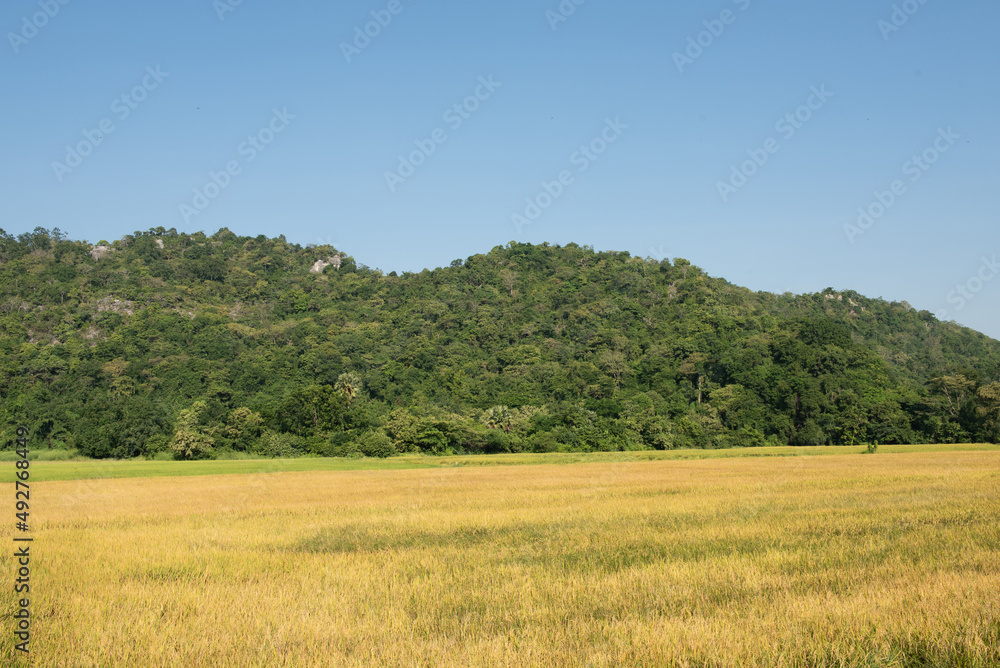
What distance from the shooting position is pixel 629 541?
45.7 ft

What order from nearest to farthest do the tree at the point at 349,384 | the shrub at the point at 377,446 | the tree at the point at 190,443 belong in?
the shrub at the point at 377,446, the tree at the point at 190,443, the tree at the point at 349,384

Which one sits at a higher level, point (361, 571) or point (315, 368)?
point (315, 368)

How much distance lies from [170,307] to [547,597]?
142m

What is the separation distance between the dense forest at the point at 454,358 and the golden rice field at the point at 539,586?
176ft

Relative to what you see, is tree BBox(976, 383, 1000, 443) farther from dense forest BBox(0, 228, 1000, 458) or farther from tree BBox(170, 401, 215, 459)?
tree BBox(170, 401, 215, 459)

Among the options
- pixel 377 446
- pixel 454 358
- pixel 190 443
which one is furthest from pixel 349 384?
pixel 377 446

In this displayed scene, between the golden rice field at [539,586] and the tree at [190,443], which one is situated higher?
the golden rice field at [539,586]

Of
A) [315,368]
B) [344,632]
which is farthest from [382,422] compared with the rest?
[344,632]

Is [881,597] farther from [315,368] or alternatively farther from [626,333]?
[626,333]

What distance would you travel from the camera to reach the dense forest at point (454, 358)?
7712 centimetres

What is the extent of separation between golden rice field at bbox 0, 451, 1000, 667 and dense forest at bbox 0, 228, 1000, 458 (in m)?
53.7

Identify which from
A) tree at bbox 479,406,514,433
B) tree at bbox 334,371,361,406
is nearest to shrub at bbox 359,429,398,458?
tree at bbox 479,406,514,433

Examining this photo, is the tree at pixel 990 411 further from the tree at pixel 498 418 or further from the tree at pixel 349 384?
the tree at pixel 349 384

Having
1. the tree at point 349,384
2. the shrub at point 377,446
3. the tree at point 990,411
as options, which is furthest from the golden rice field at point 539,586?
the tree at point 349,384
